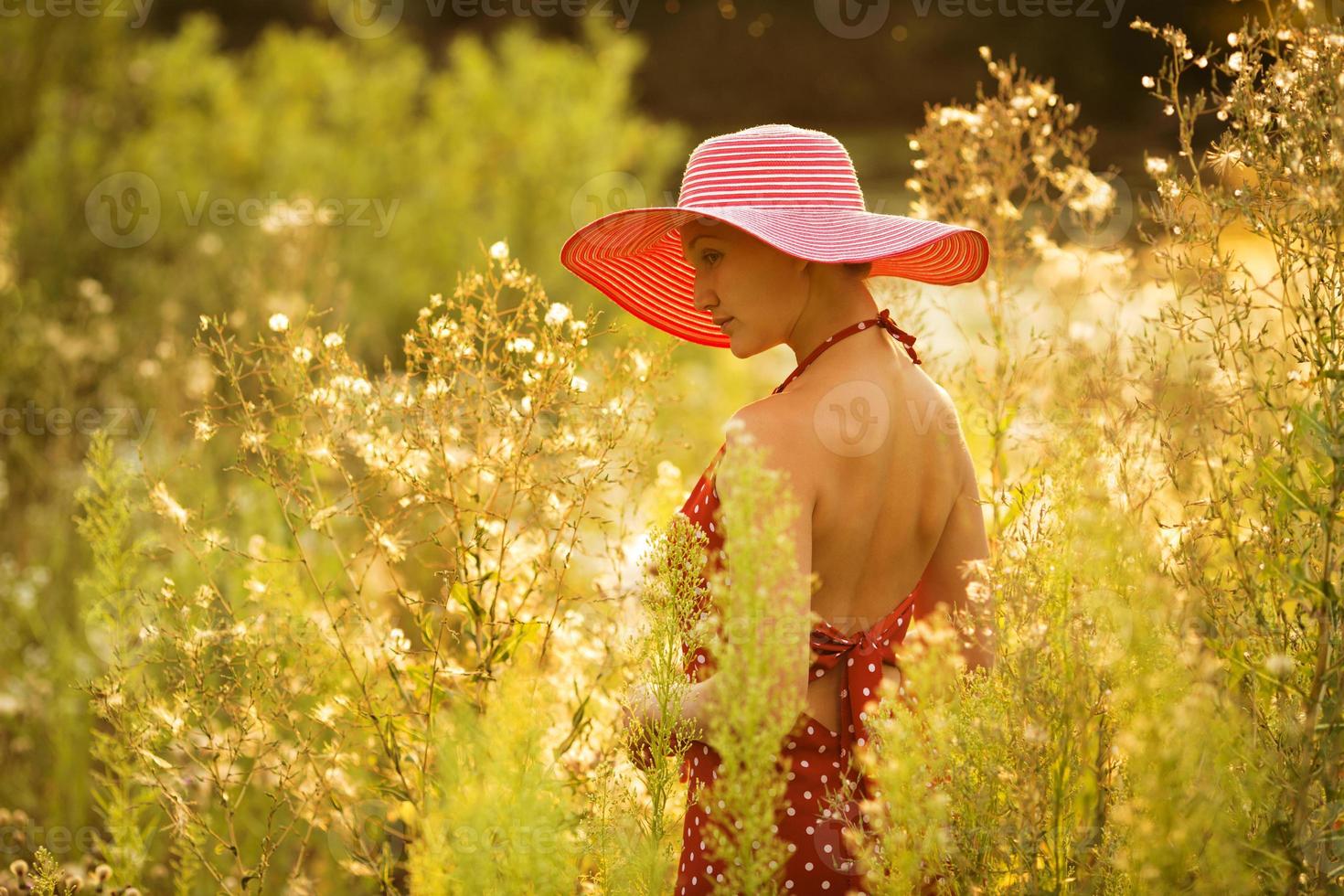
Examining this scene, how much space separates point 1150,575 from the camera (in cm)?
143

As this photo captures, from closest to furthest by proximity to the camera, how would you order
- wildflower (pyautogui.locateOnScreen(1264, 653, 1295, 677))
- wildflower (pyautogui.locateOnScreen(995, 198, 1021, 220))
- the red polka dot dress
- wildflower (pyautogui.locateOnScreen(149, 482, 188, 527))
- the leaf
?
wildflower (pyautogui.locateOnScreen(1264, 653, 1295, 677)) < the red polka dot dress < the leaf < wildflower (pyautogui.locateOnScreen(149, 482, 188, 527)) < wildflower (pyautogui.locateOnScreen(995, 198, 1021, 220))

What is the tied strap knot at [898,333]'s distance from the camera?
1869 millimetres

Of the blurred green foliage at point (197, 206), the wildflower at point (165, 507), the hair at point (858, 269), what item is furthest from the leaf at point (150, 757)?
the blurred green foliage at point (197, 206)

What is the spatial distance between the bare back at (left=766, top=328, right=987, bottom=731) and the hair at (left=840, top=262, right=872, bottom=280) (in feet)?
0.32

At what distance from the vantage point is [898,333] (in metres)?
1.89

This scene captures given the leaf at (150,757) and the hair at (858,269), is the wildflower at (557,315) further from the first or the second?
the leaf at (150,757)

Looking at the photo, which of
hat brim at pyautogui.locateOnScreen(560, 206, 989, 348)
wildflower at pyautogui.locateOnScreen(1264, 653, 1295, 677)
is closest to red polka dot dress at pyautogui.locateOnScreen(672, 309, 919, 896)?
hat brim at pyautogui.locateOnScreen(560, 206, 989, 348)

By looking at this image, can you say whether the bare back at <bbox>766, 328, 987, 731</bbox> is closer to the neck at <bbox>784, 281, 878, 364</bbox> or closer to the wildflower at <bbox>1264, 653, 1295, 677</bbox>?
the neck at <bbox>784, 281, 878, 364</bbox>

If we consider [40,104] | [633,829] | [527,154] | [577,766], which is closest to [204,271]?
[40,104]

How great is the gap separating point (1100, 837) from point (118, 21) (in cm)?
718

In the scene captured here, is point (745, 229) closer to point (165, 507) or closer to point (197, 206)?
point (165, 507)

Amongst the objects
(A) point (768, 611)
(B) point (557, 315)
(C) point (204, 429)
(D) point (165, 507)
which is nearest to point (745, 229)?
(B) point (557, 315)

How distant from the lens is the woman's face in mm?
1853

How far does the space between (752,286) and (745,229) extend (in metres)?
0.14
